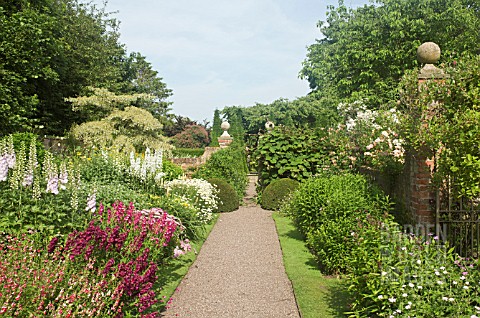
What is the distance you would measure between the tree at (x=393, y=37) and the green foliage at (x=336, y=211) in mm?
11944

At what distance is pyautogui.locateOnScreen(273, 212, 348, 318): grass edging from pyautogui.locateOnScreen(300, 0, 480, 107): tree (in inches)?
495

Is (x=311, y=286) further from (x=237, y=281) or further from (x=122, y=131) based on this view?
(x=122, y=131)

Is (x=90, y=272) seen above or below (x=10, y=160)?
below

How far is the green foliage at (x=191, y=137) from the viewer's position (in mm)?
39369

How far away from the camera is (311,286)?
5.18m

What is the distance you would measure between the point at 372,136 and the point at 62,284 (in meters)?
6.09

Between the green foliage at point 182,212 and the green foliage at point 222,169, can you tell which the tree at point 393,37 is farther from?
the green foliage at point 182,212

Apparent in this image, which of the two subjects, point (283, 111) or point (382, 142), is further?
point (283, 111)

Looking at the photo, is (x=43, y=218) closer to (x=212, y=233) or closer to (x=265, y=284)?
(x=265, y=284)

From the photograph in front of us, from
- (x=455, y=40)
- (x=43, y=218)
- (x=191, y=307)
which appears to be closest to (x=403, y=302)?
(x=191, y=307)

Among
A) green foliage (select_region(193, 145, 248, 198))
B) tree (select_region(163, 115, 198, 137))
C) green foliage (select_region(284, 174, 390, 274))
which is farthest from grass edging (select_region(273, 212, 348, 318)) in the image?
tree (select_region(163, 115, 198, 137))

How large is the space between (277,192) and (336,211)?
5899 millimetres

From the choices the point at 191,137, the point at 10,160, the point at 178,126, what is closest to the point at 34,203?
the point at 10,160

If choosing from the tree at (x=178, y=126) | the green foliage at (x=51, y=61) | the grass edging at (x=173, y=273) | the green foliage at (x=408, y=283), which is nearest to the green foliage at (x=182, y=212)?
the grass edging at (x=173, y=273)
